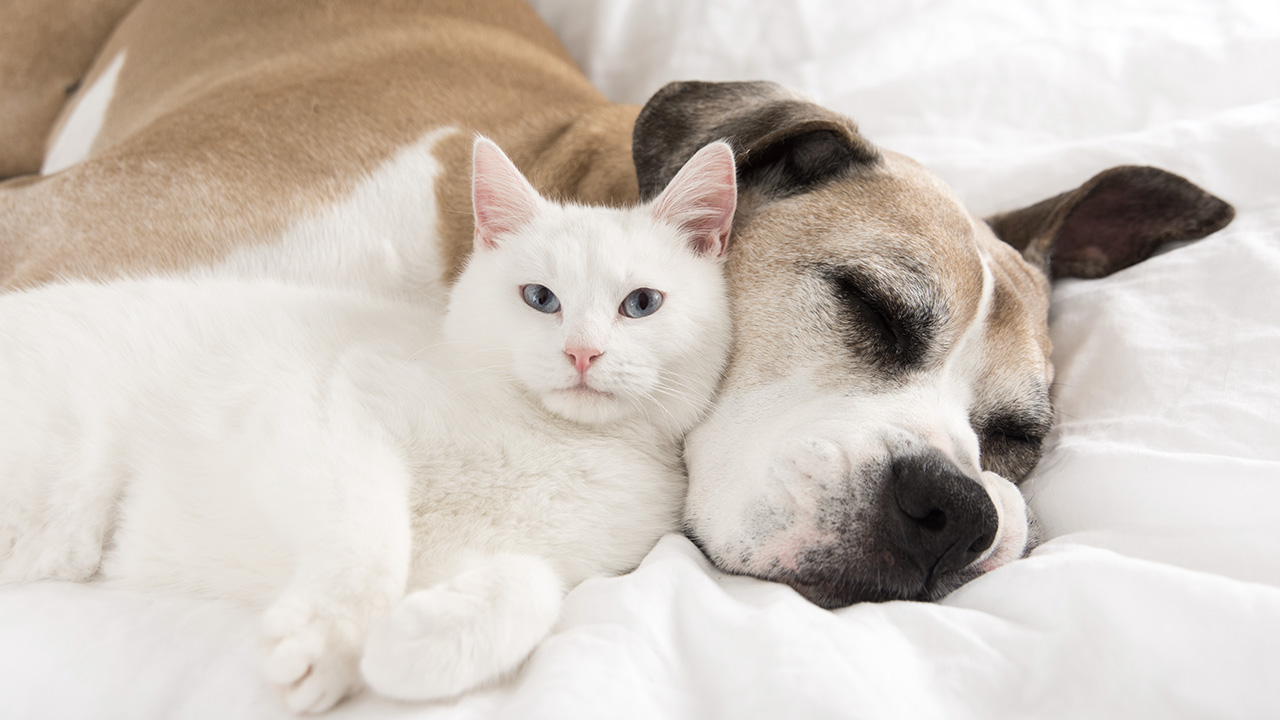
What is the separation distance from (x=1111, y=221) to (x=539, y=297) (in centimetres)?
163

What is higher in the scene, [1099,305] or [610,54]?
[610,54]

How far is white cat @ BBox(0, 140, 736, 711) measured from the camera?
121cm

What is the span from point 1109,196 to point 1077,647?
1.50 m

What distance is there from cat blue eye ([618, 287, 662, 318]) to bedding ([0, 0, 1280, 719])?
39 centimetres

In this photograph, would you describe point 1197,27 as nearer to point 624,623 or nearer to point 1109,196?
point 1109,196

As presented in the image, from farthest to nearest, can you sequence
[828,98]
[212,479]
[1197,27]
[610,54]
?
1. [610,54]
2. [828,98]
3. [1197,27]
4. [212,479]

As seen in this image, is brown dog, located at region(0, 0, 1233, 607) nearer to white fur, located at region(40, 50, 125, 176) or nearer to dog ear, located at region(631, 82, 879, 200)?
dog ear, located at region(631, 82, 879, 200)

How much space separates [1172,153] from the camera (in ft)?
7.36

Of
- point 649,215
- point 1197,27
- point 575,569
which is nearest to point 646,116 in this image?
point 649,215

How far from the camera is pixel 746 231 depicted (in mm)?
1756

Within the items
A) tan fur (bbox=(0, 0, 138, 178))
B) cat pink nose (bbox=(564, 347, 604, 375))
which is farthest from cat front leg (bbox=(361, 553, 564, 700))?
tan fur (bbox=(0, 0, 138, 178))

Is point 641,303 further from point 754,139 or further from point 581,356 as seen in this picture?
point 754,139

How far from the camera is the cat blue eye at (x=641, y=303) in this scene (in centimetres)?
143

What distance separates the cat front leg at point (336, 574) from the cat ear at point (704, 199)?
0.70m
